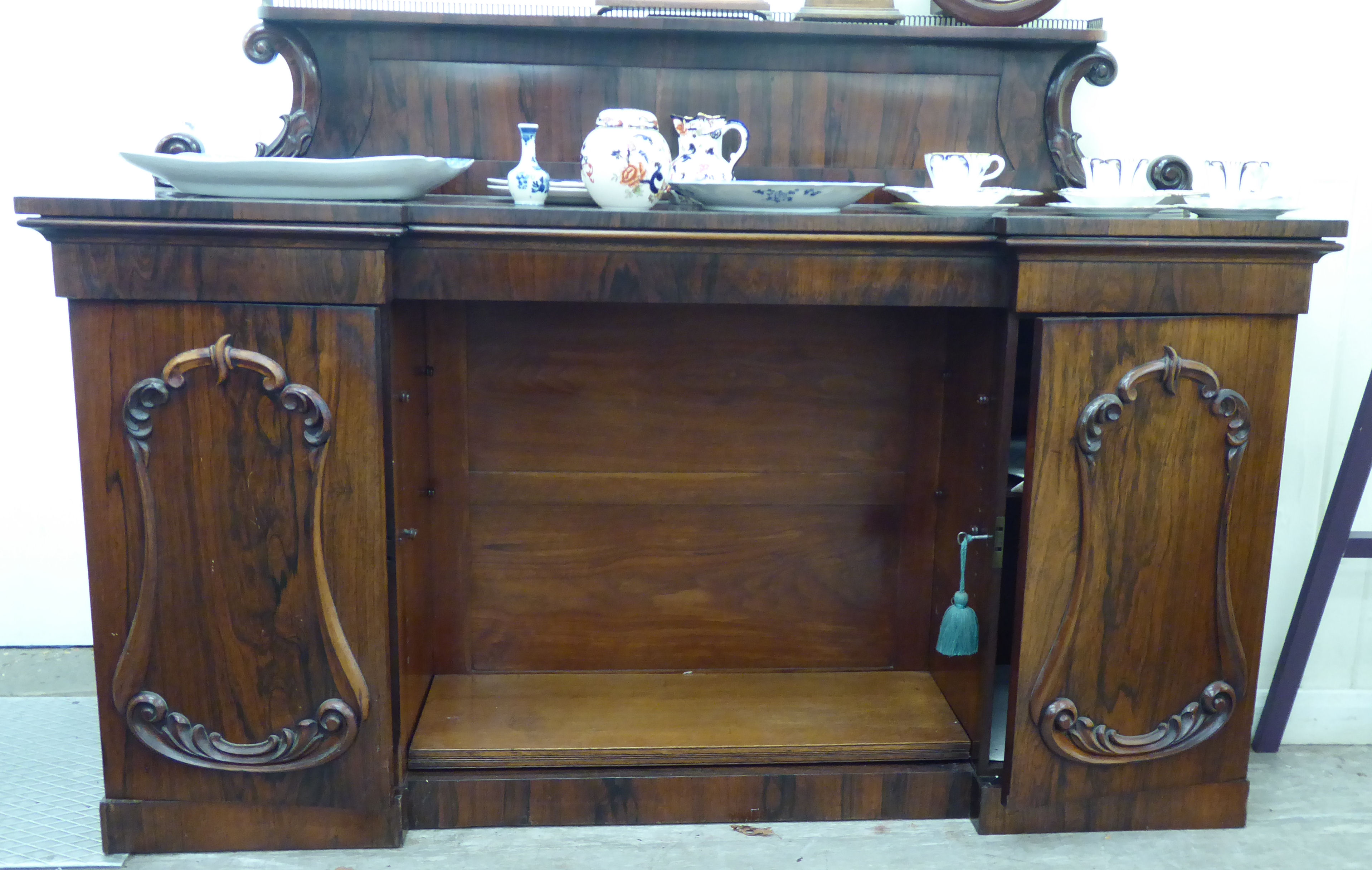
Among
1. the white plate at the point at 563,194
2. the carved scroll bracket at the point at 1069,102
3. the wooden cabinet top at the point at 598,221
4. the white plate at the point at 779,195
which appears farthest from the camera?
the carved scroll bracket at the point at 1069,102

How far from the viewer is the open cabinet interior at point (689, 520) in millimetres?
1770

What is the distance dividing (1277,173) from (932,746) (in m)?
1.13

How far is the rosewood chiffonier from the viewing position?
1404 mm

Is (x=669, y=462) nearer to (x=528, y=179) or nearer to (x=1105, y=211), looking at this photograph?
(x=528, y=179)

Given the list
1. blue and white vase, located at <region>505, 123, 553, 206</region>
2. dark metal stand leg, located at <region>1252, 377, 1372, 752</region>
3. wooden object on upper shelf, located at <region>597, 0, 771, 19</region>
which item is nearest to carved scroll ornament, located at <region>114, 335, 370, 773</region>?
blue and white vase, located at <region>505, 123, 553, 206</region>

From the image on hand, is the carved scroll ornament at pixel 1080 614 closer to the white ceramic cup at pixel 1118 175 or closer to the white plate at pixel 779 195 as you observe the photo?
the white ceramic cup at pixel 1118 175

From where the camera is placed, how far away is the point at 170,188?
1604 millimetres

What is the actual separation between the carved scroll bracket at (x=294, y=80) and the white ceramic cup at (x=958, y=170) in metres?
0.94

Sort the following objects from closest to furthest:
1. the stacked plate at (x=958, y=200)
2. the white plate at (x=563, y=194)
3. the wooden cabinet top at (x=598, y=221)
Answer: the wooden cabinet top at (x=598, y=221), the stacked plate at (x=958, y=200), the white plate at (x=563, y=194)

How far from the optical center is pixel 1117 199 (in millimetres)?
1566

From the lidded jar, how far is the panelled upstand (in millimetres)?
110

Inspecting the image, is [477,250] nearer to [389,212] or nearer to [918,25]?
[389,212]

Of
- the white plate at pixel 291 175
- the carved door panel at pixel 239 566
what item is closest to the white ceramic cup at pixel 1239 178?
the white plate at pixel 291 175

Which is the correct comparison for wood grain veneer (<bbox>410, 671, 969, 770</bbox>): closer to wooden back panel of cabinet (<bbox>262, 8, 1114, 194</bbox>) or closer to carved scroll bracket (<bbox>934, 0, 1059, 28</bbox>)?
wooden back panel of cabinet (<bbox>262, 8, 1114, 194</bbox>)
